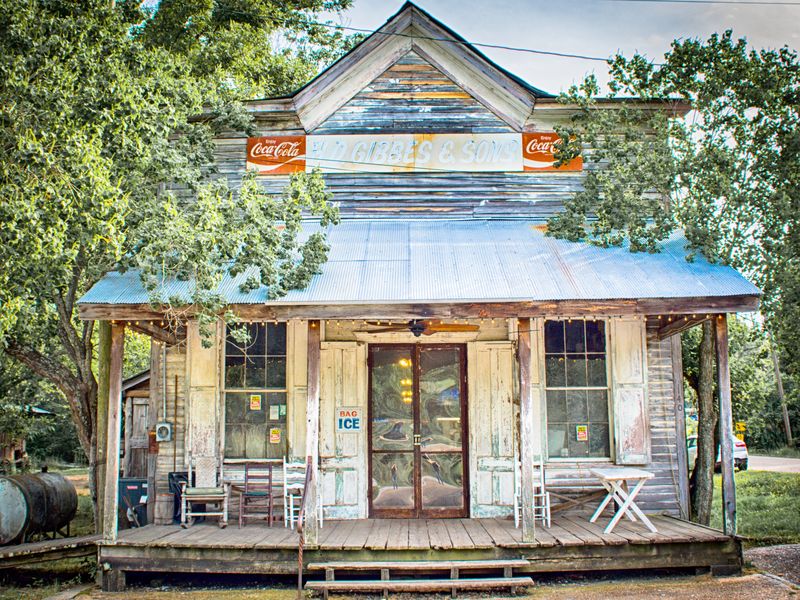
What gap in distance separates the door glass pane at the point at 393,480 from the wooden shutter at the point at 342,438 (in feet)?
0.61

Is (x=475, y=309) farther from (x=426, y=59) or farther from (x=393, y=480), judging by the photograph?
(x=426, y=59)

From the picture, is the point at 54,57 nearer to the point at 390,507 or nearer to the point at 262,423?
the point at 262,423

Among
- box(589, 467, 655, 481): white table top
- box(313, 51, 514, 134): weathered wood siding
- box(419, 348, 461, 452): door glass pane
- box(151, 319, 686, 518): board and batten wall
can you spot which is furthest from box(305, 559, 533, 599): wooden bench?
box(313, 51, 514, 134): weathered wood siding

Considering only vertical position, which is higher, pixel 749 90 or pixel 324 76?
pixel 324 76

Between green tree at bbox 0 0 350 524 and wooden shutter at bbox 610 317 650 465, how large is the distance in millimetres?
4132

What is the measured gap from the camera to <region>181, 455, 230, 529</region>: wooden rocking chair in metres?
8.94

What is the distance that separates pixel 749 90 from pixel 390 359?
564cm

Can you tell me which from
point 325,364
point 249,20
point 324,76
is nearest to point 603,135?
point 324,76

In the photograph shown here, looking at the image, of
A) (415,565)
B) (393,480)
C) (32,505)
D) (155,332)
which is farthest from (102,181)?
(32,505)

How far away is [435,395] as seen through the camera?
9.60 meters

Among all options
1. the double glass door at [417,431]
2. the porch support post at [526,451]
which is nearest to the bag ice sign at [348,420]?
the double glass door at [417,431]

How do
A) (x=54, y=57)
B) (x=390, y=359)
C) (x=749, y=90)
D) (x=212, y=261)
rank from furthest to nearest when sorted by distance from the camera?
1. (x=390, y=359)
2. (x=749, y=90)
3. (x=212, y=261)
4. (x=54, y=57)

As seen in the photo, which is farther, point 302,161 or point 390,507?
point 302,161

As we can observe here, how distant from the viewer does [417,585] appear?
733 centimetres
